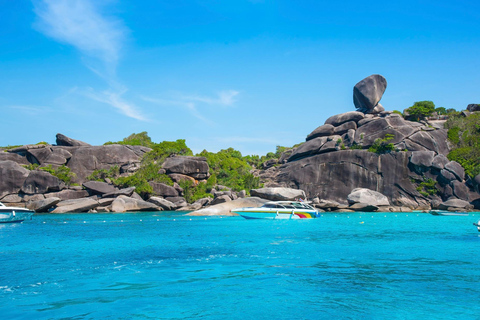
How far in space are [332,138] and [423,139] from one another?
53.6ft

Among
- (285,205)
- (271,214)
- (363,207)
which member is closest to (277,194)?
(285,205)

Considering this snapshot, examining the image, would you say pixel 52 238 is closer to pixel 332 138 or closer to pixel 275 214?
pixel 275 214

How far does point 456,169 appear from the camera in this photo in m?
66.4

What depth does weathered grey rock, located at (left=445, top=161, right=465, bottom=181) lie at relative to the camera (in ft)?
217

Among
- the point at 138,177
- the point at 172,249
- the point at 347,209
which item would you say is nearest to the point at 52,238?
the point at 172,249

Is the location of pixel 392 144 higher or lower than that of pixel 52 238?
higher

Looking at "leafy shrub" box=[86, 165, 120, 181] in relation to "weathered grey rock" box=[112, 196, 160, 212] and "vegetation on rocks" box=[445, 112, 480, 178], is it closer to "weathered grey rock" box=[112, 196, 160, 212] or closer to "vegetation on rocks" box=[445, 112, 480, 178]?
"weathered grey rock" box=[112, 196, 160, 212]

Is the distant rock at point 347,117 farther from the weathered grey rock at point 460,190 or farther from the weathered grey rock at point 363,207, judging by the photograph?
the weathered grey rock at point 363,207

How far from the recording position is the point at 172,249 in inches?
851

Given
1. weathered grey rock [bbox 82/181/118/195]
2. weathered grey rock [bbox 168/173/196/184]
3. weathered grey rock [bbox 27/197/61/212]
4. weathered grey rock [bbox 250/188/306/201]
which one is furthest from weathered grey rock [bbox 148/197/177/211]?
weathered grey rock [bbox 250/188/306/201]

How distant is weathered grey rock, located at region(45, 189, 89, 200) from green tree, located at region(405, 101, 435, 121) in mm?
66626

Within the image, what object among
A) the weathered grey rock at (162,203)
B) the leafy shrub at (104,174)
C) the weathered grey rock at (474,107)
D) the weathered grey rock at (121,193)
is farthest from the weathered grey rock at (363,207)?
the weathered grey rock at (474,107)

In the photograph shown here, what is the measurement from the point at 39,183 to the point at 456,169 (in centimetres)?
6754

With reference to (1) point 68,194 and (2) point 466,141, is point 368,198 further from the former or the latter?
(1) point 68,194
